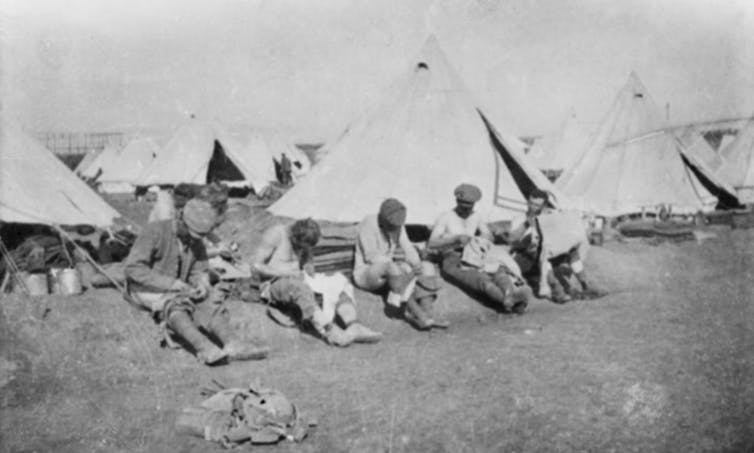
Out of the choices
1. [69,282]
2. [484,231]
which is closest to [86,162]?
[69,282]

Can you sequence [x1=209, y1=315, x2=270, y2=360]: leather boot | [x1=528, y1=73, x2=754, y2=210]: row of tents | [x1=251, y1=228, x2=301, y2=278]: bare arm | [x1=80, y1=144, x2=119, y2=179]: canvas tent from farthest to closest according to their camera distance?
[x1=80, y1=144, x2=119, y2=179]: canvas tent < [x1=528, y1=73, x2=754, y2=210]: row of tents < [x1=251, y1=228, x2=301, y2=278]: bare arm < [x1=209, y1=315, x2=270, y2=360]: leather boot

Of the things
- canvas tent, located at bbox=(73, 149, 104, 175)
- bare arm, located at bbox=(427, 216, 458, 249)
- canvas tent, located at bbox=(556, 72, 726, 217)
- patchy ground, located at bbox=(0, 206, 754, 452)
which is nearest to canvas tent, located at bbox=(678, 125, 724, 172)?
canvas tent, located at bbox=(556, 72, 726, 217)

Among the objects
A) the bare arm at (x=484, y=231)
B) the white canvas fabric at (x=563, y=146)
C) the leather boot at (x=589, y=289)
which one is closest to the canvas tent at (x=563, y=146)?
the white canvas fabric at (x=563, y=146)

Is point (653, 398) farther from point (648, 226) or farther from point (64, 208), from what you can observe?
point (648, 226)

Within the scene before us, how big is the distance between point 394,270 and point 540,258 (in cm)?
167

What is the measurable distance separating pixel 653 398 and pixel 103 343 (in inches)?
139

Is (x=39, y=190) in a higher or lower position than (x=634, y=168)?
lower

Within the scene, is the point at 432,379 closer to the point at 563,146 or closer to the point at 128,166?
the point at 563,146

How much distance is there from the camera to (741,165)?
53.0 ft

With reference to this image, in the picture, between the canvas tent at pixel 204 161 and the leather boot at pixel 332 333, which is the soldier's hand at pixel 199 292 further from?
the canvas tent at pixel 204 161

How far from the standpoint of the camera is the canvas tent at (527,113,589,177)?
24.6 m

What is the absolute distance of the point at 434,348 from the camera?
5.10 m

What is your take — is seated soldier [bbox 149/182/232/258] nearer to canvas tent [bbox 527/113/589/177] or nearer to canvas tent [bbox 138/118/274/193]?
canvas tent [bbox 138/118/274/193]

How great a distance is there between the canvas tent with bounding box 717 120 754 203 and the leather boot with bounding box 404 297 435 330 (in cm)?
1179
